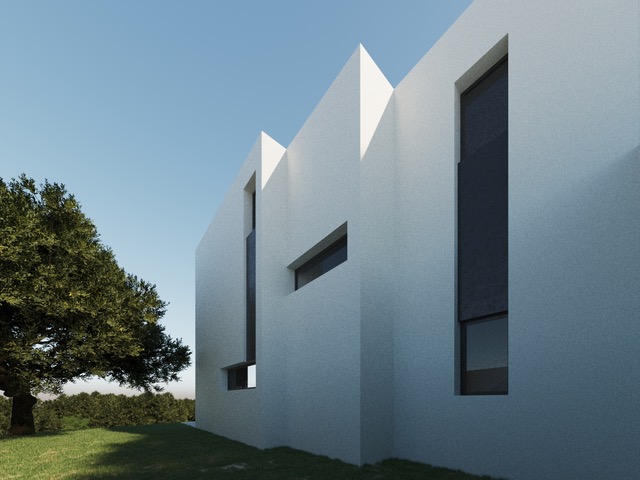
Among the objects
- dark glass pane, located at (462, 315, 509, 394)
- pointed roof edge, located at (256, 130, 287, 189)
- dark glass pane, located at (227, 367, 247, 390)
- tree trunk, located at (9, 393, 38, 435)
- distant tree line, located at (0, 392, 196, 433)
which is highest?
pointed roof edge, located at (256, 130, 287, 189)

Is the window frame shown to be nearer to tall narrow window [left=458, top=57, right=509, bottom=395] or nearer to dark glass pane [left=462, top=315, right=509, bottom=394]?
tall narrow window [left=458, top=57, right=509, bottom=395]

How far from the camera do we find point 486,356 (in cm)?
941

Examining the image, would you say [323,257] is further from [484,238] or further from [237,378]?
[237,378]

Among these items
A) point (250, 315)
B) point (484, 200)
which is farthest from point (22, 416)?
point (484, 200)

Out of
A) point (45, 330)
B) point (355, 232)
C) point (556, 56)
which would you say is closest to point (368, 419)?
point (355, 232)

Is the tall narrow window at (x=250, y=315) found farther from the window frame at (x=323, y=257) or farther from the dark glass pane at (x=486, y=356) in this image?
the dark glass pane at (x=486, y=356)

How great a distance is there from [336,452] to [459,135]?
7.32 meters

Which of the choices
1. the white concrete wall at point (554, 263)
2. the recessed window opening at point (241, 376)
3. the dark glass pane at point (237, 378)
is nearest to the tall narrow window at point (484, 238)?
the white concrete wall at point (554, 263)

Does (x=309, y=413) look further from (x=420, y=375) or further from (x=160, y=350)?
(x=160, y=350)

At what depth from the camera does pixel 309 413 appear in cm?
1327

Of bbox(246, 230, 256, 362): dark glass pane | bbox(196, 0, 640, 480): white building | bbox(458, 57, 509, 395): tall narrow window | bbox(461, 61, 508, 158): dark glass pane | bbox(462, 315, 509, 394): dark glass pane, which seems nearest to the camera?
bbox(196, 0, 640, 480): white building

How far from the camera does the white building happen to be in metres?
7.03

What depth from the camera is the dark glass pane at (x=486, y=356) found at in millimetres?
8992

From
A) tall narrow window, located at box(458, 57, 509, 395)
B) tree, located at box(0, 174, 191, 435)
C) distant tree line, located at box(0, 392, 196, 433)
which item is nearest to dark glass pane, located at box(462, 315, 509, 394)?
tall narrow window, located at box(458, 57, 509, 395)
